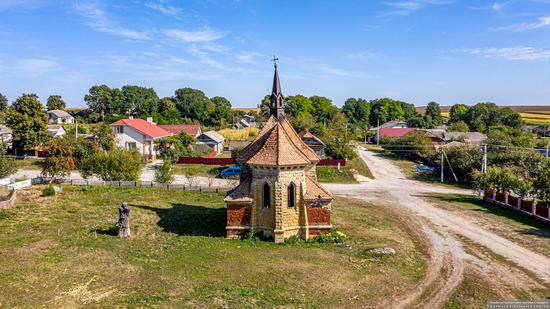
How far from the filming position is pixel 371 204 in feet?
119

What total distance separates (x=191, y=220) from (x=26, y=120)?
43.1 m

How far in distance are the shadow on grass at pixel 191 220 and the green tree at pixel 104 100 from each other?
8774 centimetres

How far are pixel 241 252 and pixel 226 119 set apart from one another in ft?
336

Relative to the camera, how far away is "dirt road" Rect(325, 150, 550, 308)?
17.7 metres

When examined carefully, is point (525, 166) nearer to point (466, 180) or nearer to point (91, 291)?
point (466, 180)

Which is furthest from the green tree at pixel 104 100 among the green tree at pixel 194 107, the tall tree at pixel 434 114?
the tall tree at pixel 434 114

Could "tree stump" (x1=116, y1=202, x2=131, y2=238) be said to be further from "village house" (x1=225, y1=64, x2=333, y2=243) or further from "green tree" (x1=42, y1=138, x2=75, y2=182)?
"green tree" (x1=42, y1=138, x2=75, y2=182)

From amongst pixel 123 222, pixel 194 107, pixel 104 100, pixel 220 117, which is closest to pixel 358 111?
pixel 220 117

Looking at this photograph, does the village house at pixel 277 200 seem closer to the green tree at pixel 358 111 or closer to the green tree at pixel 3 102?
the green tree at pixel 358 111

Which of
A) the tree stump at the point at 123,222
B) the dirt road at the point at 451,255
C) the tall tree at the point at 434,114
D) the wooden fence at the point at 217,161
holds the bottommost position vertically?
the dirt road at the point at 451,255

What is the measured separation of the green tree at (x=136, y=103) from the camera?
116594mm

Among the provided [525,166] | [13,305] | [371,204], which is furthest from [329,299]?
[525,166]

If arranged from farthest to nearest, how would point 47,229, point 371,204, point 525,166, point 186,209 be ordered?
point 525,166, point 371,204, point 186,209, point 47,229

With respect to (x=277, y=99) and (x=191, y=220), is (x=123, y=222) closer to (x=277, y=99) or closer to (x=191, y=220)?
(x=191, y=220)
